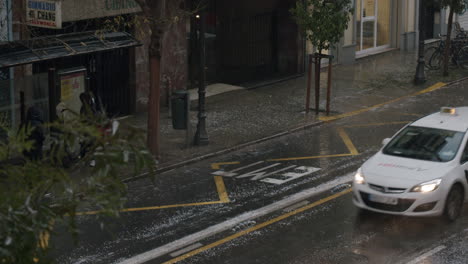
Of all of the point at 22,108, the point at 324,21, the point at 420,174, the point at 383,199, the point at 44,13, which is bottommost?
the point at 383,199

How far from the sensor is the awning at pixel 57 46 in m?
16.2

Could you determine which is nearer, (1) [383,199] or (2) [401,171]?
(1) [383,199]

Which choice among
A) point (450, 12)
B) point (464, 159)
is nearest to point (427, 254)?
point (464, 159)

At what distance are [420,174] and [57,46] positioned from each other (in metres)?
8.33

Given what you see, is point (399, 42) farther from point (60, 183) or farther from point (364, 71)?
point (60, 183)

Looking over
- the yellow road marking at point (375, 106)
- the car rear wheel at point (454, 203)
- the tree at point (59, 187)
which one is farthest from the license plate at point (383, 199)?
the yellow road marking at point (375, 106)

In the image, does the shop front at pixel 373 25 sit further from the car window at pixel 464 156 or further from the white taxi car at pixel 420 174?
the car window at pixel 464 156

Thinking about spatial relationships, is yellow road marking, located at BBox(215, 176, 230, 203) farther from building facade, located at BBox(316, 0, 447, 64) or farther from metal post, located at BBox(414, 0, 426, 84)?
building facade, located at BBox(316, 0, 447, 64)

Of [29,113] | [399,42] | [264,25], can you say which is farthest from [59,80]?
[399,42]

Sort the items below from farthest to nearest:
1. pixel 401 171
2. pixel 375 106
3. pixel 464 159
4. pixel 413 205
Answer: pixel 375 106 → pixel 464 159 → pixel 401 171 → pixel 413 205

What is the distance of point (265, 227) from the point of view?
1299cm

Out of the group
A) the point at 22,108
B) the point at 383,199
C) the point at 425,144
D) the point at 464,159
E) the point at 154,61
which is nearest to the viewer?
the point at 383,199

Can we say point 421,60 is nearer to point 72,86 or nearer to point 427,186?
point 72,86

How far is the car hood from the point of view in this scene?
506 inches
